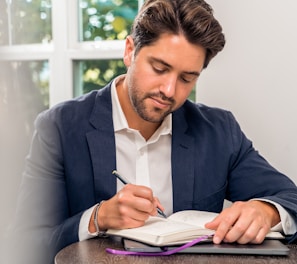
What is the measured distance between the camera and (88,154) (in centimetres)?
131

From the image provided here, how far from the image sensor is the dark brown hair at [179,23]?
124cm

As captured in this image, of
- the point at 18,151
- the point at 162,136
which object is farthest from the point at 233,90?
the point at 18,151

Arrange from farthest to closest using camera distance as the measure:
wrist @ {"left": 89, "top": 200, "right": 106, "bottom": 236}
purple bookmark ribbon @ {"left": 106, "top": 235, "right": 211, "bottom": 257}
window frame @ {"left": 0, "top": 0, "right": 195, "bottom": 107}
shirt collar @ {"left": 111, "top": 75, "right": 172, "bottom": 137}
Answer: window frame @ {"left": 0, "top": 0, "right": 195, "bottom": 107} → shirt collar @ {"left": 111, "top": 75, "right": 172, "bottom": 137} → wrist @ {"left": 89, "top": 200, "right": 106, "bottom": 236} → purple bookmark ribbon @ {"left": 106, "top": 235, "right": 211, "bottom": 257}

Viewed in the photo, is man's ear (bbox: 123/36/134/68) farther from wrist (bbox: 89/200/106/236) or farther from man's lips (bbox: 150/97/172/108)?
wrist (bbox: 89/200/106/236)

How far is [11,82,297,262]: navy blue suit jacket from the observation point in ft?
4.20

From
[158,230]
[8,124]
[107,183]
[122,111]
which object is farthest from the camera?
[122,111]

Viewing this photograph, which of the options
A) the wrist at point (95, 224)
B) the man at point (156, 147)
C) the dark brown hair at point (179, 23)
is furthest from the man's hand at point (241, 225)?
the dark brown hair at point (179, 23)

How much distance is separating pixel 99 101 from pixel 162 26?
0.29 metres

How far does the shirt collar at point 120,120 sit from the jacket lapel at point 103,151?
3cm

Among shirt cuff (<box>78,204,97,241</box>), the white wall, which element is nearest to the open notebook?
shirt cuff (<box>78,204,97,241</box>)

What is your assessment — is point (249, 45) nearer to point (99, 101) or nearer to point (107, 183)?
point (99, 101)

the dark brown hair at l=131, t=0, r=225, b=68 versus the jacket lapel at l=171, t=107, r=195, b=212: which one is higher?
the dark brown hair at l=131, t=0, r=225, b=68

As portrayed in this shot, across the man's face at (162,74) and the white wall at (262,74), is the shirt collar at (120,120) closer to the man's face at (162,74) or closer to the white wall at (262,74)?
the man's face at (162,74)

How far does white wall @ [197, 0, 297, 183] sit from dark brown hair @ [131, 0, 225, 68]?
0.38 metres
